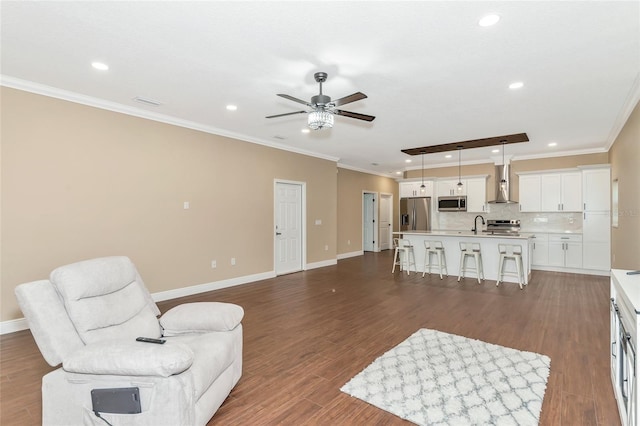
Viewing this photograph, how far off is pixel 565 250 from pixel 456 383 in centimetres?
642

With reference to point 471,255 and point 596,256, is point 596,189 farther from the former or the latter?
point 471,255

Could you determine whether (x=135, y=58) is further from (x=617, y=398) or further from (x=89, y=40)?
(x=617, y=398)

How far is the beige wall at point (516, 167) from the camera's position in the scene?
7281 mm

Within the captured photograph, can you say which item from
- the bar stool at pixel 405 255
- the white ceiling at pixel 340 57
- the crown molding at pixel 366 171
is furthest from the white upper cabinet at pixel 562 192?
the crown molding at pixel 366 171

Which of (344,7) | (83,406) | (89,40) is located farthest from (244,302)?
(344,7)

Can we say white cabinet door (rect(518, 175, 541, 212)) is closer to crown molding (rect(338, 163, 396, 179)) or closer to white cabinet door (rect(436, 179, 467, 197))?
white cabinet door (rect(436, 179, 467, 197))

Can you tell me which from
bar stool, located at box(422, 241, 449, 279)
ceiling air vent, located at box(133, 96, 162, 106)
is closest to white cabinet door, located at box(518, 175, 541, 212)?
bar stool, located at box(422, 241, 449, 279)

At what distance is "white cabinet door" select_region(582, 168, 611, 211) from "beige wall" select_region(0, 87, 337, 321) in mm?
6579

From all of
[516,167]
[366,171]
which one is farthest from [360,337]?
[366,171]

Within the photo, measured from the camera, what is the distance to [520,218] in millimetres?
8188

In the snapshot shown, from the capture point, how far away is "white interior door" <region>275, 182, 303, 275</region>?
689 centimetres

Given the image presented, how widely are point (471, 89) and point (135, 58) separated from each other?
362cm

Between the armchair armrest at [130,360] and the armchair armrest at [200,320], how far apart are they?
2.19 feet

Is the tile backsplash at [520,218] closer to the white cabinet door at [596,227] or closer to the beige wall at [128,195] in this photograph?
the white cabinet door at [596,227]
